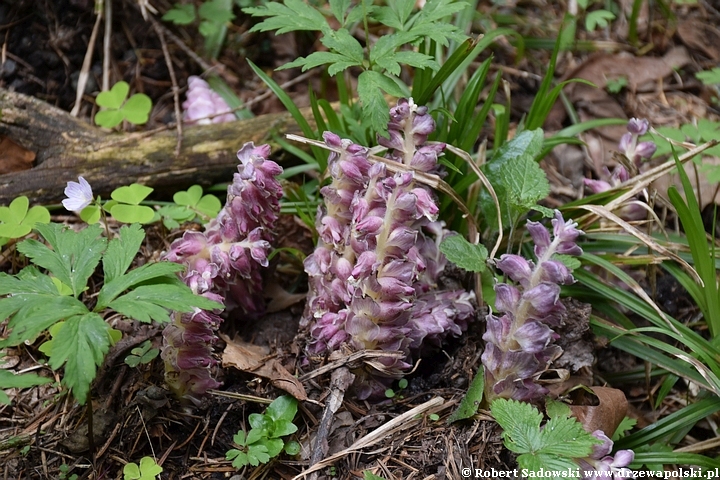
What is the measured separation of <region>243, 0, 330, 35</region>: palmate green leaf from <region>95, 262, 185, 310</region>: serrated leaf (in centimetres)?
95

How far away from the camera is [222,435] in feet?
6.32

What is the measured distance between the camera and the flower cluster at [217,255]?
181cm

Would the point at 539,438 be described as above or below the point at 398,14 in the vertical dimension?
below

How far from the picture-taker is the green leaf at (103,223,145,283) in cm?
167

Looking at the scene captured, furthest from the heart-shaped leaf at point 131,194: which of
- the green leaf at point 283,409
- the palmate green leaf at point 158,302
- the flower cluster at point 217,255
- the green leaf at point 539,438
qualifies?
the green leaf at point 539,438

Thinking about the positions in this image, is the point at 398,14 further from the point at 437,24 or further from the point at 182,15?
the point at 182,15

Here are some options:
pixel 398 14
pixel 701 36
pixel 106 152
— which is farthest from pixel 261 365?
pixel 701 36

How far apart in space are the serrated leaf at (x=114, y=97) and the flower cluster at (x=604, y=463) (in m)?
2.47

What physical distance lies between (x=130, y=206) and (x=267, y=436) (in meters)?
1.05

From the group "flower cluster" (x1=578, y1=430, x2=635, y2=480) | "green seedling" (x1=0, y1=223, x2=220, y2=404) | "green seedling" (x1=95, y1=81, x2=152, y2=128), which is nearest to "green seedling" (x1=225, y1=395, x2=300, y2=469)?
"green seedling" (x1=0, y1=223, x2=220, y2=404)

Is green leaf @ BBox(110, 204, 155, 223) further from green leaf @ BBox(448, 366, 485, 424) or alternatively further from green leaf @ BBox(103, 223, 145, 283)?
green leaf @ BBox(448, 366, 485, 424)

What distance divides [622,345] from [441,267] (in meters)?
0.71

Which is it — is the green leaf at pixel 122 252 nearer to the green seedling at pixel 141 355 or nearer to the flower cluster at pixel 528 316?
the green seedling at pixel 141 355

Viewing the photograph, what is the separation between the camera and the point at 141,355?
1.95 meters
